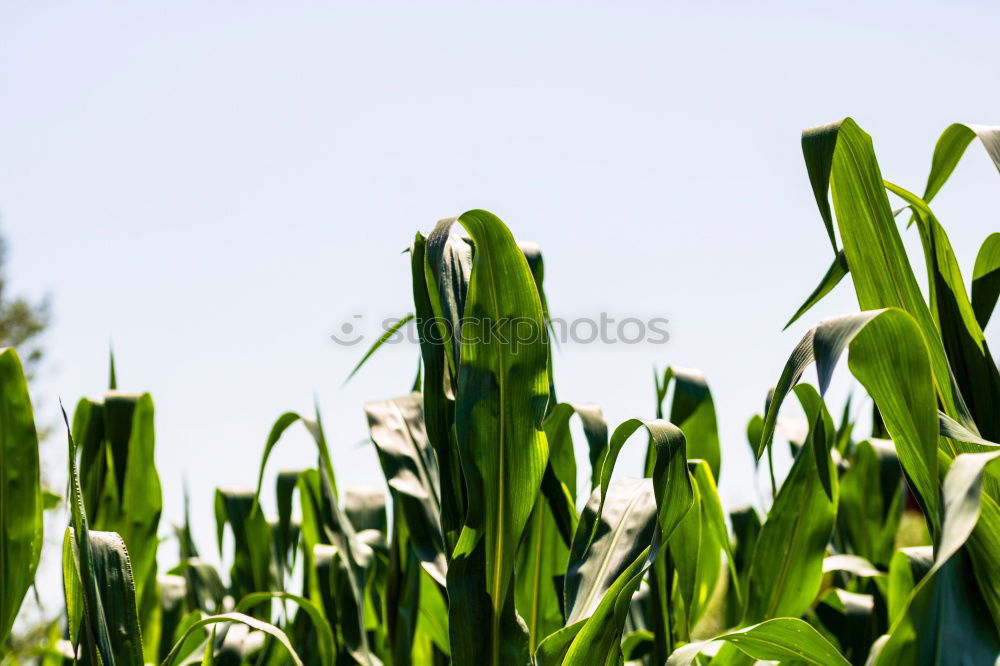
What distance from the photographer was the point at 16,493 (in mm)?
606

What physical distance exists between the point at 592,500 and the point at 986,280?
0.92ft

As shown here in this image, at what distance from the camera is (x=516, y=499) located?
1.57ft

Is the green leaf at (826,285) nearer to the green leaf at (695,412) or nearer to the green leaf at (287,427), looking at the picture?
the green leaf at (695,412)

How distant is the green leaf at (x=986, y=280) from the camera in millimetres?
512

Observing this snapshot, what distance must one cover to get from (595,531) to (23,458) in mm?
419

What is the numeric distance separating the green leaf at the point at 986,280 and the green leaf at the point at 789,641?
9.4 inches

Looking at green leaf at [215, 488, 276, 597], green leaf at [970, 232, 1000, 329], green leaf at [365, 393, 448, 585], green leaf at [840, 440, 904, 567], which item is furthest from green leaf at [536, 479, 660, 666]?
green leaf at [215, 488, 276, 597]

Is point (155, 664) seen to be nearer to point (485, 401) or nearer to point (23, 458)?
point (23, 458)

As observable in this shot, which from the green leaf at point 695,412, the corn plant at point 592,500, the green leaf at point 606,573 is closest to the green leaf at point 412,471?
the corn plant at point 592,500

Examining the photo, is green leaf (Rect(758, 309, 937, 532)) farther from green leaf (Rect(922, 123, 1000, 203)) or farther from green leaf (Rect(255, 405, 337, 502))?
green leaf (Rect(255, 405, 337, 502))

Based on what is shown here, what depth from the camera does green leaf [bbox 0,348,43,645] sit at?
0.60m

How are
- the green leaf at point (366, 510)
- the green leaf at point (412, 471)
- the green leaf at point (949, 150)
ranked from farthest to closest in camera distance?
the green leaf at point (366, 510) → the green leaf at point (412, 471) → the green leaf at point (949, 150)

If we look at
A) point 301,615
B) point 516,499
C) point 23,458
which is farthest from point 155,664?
point 516,499

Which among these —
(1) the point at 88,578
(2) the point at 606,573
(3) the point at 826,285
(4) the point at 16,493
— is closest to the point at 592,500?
(2) the point at 606,573
